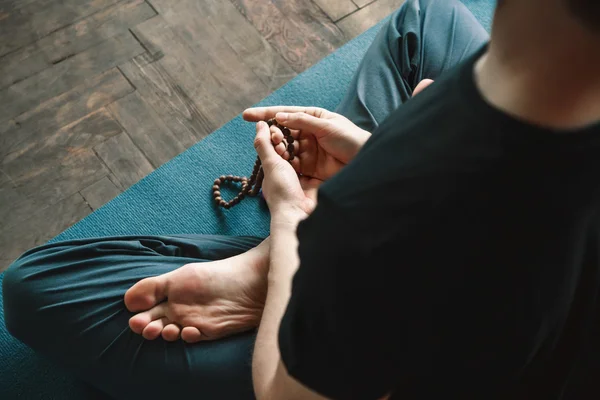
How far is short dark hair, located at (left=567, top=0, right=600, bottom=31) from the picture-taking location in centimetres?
36

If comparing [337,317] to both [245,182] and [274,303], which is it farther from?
[245,182]

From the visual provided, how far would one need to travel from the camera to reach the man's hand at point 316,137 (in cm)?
108

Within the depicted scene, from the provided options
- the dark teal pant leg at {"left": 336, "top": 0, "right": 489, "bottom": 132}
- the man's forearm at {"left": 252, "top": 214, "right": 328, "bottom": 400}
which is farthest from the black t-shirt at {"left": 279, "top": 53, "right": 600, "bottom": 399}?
the dark teal pant leg at {"left": 336, "top": 0, "right": 489, "bottom": 132}

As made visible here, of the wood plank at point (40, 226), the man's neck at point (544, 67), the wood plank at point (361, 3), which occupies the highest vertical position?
the man's neck at point (544, 67)

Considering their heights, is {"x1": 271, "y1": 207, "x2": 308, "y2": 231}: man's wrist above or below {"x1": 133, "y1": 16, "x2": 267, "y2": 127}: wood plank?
above

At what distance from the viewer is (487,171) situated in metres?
0.42

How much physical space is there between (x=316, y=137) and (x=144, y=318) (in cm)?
40

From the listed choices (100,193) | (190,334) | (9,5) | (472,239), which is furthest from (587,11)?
(9,5)

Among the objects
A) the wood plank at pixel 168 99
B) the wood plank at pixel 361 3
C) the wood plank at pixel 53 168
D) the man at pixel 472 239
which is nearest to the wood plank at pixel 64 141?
the wood plank at pixel 53 168

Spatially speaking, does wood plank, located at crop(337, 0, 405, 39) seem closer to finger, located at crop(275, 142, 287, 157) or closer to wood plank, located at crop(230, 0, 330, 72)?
wood plank, located at crop(230, 0, 330, 72)

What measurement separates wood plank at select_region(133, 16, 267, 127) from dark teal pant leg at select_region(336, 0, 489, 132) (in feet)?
1.17

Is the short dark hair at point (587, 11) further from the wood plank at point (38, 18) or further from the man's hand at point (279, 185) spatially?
the wood plank at point (38, 18)

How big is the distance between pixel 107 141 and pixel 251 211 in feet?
1.22

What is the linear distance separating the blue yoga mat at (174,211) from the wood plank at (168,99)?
6cm
